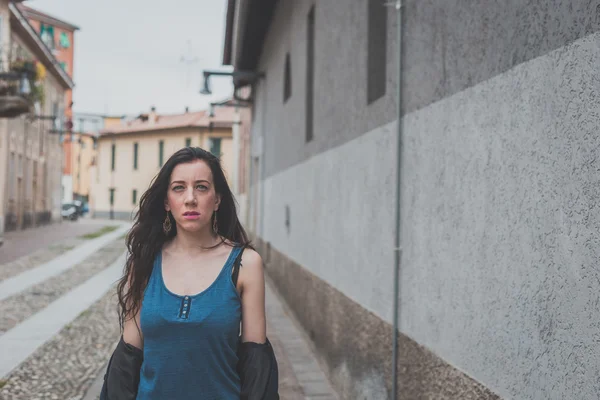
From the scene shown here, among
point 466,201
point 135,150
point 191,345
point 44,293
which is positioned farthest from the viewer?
point 135,150

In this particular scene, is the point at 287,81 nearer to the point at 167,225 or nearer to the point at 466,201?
the point at 466,201

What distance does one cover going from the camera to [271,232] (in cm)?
1240

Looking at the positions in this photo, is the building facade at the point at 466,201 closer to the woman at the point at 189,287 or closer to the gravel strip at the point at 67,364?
the woman at the point at 189,287

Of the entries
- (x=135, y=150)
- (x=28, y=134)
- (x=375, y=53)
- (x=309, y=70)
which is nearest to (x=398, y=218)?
(x=375, y=53)

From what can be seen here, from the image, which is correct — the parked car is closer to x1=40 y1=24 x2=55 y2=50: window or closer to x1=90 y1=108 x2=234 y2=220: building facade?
x1=90 y1=108 x2=234 y2=220: building facade

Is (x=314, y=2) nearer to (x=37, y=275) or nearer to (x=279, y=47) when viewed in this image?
(x=279, y=47)

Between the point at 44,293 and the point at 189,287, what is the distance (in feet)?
30.2

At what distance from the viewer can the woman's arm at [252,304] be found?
7.06ft

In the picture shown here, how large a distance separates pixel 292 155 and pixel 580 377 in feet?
25.4

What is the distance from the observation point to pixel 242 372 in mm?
2158

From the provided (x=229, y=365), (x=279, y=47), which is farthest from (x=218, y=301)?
(x=279, y=47)

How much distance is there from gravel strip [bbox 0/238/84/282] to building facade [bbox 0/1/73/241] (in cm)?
309

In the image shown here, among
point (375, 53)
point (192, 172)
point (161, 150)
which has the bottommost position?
point (192, 172)

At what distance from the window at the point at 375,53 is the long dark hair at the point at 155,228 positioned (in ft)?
8.91
